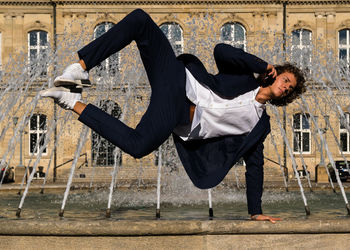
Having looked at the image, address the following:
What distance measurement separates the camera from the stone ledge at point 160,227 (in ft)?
15.9

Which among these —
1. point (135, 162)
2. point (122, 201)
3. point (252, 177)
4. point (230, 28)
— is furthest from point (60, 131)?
point (252, 177)

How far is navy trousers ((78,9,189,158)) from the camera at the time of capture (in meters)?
4.29

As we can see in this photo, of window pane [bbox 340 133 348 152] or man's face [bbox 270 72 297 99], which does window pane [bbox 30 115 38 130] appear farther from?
man's face [bbox 270 72 297 99]

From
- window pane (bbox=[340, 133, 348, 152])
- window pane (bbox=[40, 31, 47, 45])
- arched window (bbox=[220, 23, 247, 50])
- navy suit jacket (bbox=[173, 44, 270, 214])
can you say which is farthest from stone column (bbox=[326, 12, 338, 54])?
navy suit jacket (bbox=[173, 44, 270, 214])

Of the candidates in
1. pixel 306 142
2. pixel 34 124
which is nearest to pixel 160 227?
pixel 34 124

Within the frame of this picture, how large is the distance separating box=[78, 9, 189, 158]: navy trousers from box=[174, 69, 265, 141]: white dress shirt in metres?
0.14

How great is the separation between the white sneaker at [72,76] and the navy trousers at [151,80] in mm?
68

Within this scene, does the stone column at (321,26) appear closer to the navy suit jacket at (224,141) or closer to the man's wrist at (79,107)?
the navy suit jacket at (224,141)

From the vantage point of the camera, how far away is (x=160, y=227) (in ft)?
15.9

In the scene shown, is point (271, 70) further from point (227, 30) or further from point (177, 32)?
point (177, 32)

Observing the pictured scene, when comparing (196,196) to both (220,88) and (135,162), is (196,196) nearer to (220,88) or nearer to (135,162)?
(220,88)

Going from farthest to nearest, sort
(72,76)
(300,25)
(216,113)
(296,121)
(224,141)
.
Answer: (296,121)
(300,25)
(224,141)
(216,113)
(72,76)

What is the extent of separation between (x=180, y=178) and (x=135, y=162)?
17.5 meters

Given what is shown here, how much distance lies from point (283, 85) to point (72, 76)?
1454mm
